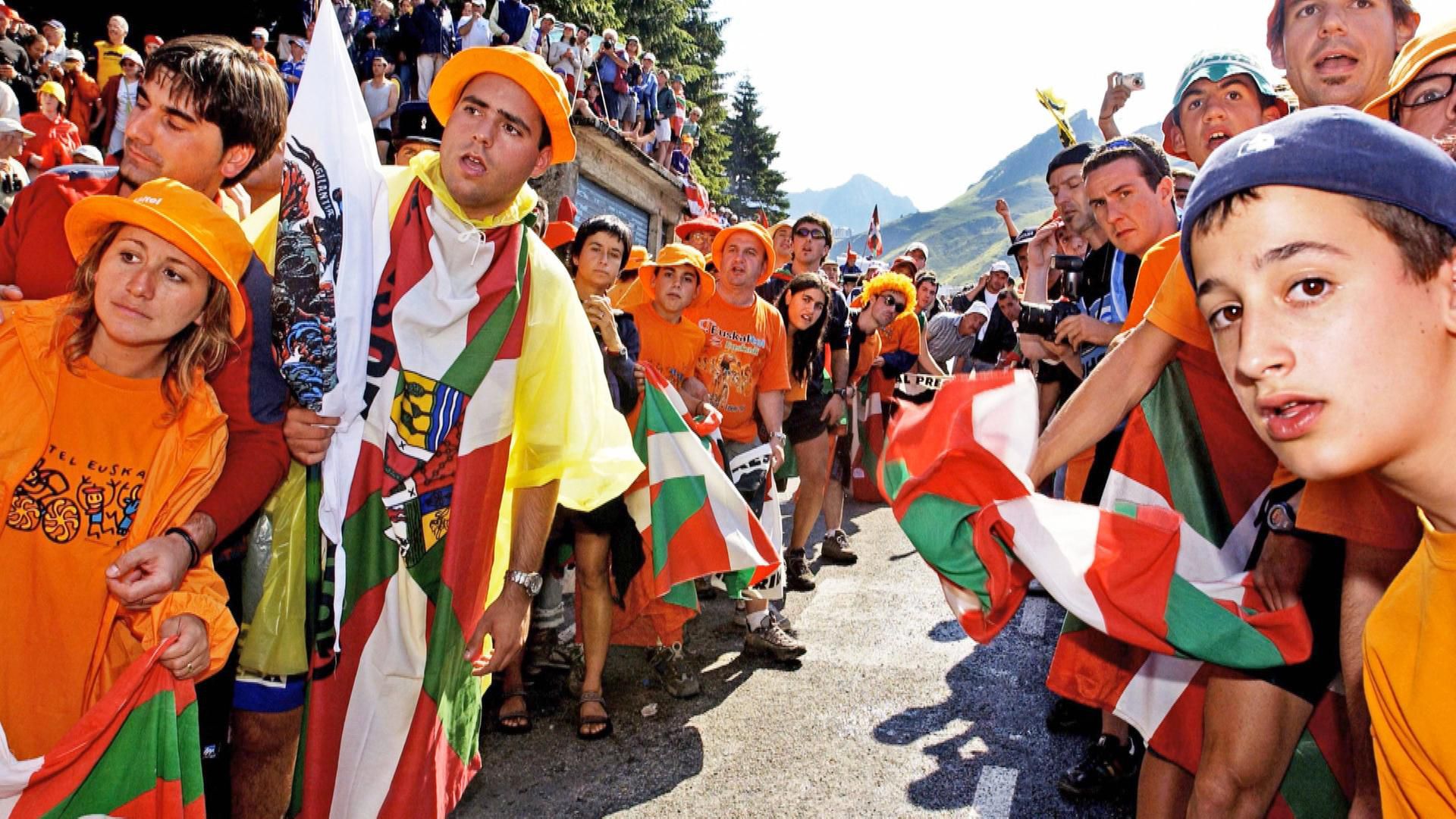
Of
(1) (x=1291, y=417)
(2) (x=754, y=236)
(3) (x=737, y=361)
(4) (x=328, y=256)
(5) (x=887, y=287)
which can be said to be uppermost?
(2) (x=754, y=236)

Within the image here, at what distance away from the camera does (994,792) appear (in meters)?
3.03

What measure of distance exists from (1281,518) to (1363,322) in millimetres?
1036

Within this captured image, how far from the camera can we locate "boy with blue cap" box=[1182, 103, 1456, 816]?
110 centimetres

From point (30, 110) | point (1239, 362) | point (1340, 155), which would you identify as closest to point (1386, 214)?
point (1340, 155)

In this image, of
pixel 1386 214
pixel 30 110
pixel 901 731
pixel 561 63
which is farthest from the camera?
pixel 561 63

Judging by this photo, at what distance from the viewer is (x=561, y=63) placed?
1413cm

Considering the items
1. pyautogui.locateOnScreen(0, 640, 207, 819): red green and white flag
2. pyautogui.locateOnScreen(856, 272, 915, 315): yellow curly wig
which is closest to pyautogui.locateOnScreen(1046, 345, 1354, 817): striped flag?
pyautogui.locateOnScreen(0, 640, 207, 819): red green and white flag

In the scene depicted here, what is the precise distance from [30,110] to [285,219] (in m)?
10.6

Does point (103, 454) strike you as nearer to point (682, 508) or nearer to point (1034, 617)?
point (682, 508)

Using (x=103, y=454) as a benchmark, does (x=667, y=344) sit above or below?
above

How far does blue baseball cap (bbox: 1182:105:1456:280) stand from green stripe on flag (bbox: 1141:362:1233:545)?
4.06ft

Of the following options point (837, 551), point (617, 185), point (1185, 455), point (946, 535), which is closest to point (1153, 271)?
point (1185, 455)

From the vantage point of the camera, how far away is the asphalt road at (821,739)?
2947 millimetres

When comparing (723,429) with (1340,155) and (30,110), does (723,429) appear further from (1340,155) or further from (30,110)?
(30,110)
